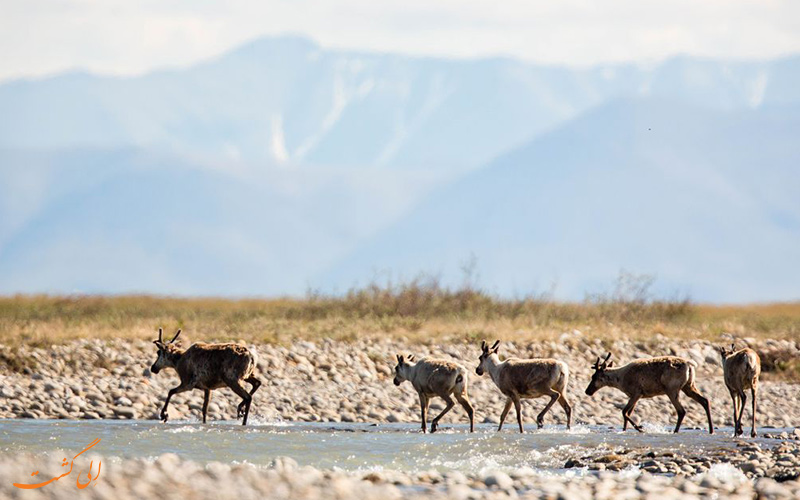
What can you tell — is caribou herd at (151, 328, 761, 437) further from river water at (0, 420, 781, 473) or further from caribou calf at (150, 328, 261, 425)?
river water at (0, 420, 781, 473)

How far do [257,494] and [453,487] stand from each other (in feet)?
8.56

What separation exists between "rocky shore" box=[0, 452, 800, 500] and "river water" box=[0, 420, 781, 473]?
1745 millimetres

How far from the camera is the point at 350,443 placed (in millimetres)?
20562

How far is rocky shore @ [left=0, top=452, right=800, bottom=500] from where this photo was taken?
42.1 feet

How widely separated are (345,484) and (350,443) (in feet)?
21.6

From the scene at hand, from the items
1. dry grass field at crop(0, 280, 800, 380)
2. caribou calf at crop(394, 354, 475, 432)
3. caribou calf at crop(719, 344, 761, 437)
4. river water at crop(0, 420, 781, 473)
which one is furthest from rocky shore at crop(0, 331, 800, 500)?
caribou calf at crop(394, 354, 475, 432)

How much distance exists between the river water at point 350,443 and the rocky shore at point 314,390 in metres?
1.59

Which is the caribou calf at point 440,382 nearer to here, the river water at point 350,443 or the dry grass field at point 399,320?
the river water at point 350,443

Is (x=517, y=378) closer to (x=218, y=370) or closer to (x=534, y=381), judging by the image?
(x=534, y=381)

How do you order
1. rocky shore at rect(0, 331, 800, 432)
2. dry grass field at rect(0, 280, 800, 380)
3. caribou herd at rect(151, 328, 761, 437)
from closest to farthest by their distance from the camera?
caribou herd at rect(151, 328, 761, 437)
rocky shore at rect(0, 331, 800, 432)
dry grass field at rect(0, 280, 800, 380)

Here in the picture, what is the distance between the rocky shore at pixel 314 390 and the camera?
81.2ft

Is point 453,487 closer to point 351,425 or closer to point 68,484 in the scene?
point 68,484

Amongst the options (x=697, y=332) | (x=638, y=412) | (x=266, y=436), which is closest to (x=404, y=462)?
(x=266, y=436)

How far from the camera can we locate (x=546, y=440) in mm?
21312
